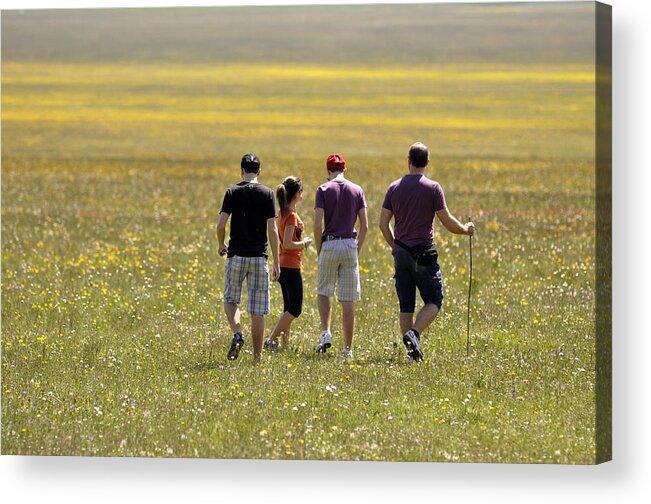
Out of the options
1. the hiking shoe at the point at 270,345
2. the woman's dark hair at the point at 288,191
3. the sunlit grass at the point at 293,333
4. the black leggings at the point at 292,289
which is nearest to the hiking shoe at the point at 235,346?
the sunlit grass at the point at 293,333

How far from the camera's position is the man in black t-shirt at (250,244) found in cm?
1273

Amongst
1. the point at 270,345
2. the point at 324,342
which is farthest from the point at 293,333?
the point at 324,342

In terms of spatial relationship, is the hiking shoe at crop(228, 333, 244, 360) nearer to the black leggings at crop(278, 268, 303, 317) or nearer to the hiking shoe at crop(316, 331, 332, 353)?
the black leggings at crop(278, 268, 303, 317)

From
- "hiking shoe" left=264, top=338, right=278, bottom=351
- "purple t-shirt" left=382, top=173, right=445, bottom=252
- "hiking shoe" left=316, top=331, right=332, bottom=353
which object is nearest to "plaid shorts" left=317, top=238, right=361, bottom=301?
"hiking shoe" left=316, top=331, right=332, bottom=353

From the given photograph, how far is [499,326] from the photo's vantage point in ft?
48.9

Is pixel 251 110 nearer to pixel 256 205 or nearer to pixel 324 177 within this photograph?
pixel 324 177

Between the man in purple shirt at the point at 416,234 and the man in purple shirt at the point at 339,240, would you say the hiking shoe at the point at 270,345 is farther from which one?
the man in purple shirt at the point at 416,234

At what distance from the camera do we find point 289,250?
13.7 meters

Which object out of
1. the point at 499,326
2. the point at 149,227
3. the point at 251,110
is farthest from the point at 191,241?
the point at 251,110

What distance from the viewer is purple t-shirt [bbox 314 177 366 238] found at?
1321cm

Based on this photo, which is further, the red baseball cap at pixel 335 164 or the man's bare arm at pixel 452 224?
the red baseball cap at pixel 335 164

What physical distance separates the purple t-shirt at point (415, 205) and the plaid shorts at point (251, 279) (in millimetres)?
1465

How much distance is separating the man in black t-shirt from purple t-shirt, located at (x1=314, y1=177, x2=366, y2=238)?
669 mm

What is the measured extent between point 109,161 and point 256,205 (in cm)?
3005
